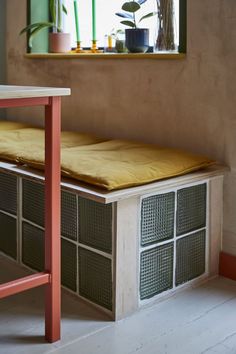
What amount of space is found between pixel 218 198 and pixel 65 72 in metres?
1.18

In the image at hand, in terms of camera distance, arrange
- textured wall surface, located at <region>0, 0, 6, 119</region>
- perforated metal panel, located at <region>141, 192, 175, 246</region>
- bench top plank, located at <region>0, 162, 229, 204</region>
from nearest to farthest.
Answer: bench top plank, located at <region>0, 162, 229, 204</region>
perforated metal panel, located at <region>141, 192, 175, 246</region>
textured wall surface, located at <region>0, 0, 6, 119</region>

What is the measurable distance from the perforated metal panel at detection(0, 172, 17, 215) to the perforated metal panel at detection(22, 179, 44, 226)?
8 cm

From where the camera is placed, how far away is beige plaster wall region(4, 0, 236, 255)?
7.61 feet

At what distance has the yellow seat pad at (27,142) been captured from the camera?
239 cm

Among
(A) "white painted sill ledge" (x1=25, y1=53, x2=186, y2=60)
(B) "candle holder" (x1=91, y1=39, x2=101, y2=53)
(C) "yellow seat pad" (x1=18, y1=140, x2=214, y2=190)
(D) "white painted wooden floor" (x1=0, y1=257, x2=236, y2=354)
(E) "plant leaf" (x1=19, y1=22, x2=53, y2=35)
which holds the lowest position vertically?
(D) "white painted wooden floor" (x1=0, y1=257, x2=236, y2=354)

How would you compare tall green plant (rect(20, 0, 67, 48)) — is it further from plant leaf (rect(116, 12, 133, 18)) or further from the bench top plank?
the bench top plank

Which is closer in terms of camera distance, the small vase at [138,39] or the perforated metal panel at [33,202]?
the perforated metal panel at [33,202]

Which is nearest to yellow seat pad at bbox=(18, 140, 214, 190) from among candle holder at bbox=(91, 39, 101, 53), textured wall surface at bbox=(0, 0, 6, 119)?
candle holder at bbox=(91, 39, 101, 53)

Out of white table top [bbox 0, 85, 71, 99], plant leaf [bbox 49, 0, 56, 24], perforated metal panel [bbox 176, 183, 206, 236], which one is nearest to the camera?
white table top [bbox 0, 85, 71, 99]

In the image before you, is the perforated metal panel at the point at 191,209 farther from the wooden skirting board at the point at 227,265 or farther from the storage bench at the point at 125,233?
the wooden skirting board at the point at 227,265

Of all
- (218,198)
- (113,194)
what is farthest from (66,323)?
(218,198)

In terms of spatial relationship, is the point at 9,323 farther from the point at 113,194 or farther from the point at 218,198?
the point at 218,198

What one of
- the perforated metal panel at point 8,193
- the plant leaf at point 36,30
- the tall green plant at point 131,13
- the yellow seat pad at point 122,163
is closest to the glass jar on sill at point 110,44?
the tall green plant at point 131,13

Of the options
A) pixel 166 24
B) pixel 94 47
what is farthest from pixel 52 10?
pixel 166 24
